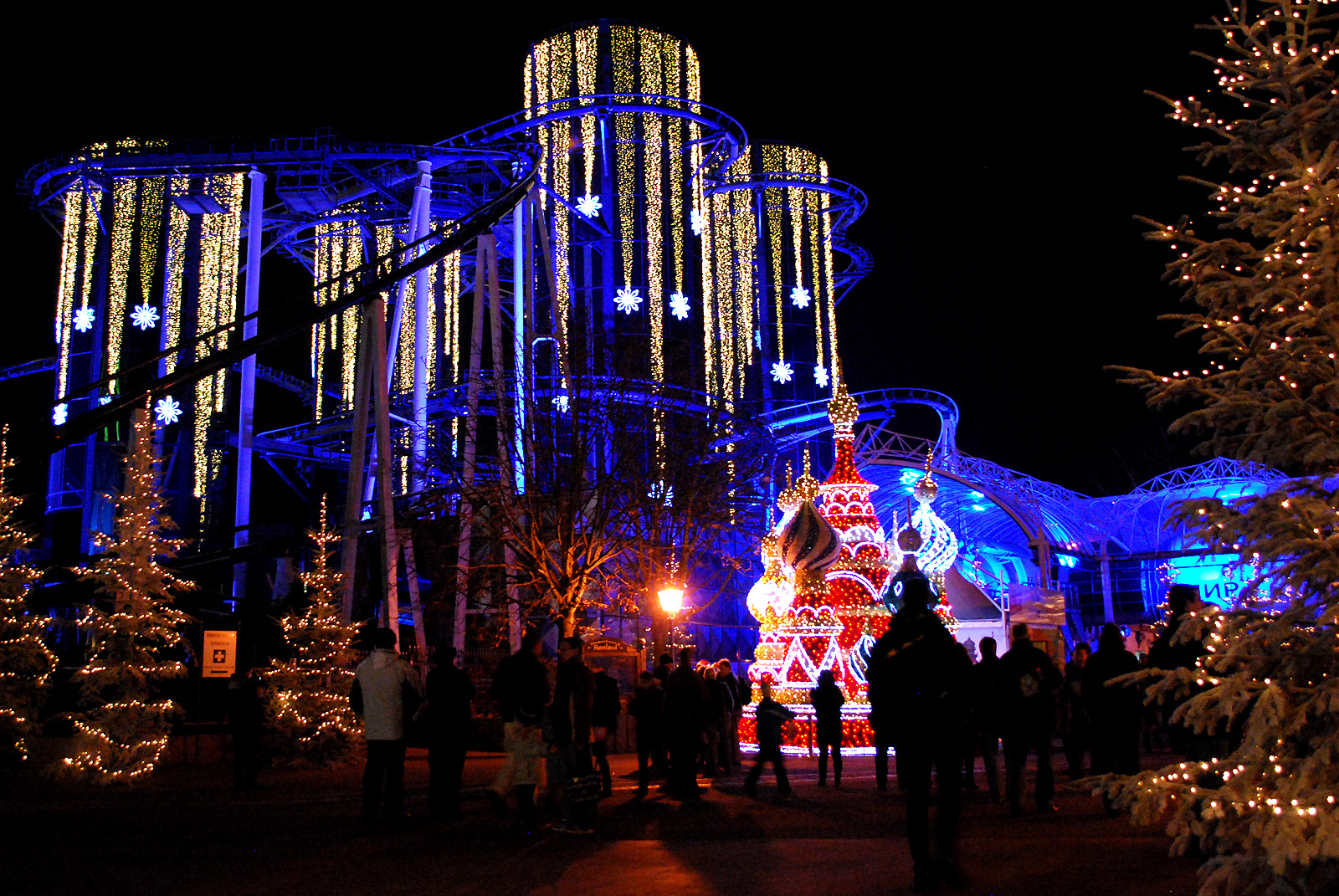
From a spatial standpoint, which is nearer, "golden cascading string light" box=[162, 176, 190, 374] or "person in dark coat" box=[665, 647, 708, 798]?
"person in dark coat" box=[665, 647, 708, 798]

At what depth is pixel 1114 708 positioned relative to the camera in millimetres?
10344

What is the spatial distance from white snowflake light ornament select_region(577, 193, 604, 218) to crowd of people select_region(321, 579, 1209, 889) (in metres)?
28.8

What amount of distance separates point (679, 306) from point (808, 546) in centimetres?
2212

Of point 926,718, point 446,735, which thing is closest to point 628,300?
point 446,735

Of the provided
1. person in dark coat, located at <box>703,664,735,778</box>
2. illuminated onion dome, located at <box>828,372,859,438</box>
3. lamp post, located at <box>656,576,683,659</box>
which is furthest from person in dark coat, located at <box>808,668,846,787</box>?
illuminated onion dome, located at <box>828,372,859,438</box>

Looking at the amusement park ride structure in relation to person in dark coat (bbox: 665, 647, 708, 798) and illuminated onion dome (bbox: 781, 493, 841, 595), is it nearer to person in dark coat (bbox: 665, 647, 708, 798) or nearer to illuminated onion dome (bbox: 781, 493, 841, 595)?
illuminated onion dome (bbox: 781, 493, 841, 595)

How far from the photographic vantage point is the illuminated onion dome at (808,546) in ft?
63.7

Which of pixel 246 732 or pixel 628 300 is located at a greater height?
pixel 628 300

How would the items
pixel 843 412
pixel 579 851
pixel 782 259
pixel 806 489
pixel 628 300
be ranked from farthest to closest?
pixel 782 259 → pixel 628 300 → pixel 843 412 → pixel 806 489 → pixel 579 851

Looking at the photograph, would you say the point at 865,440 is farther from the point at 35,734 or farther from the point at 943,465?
the point at 35,734

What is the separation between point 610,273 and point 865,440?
58.7 feet

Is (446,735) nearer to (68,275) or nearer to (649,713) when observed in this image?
(649,713)

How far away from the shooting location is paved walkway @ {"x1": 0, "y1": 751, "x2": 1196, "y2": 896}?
6.96 metres

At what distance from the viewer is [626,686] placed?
76.9 ft
